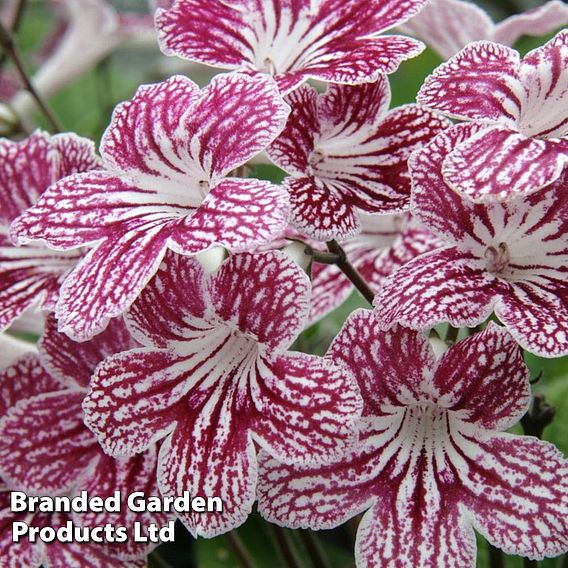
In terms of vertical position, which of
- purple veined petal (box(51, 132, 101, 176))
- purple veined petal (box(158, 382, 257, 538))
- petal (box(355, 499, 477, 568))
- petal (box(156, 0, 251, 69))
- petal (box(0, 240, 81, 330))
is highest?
petal (box(156, 0, 251, 69))

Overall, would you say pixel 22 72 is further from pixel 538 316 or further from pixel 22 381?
pixel 538 316

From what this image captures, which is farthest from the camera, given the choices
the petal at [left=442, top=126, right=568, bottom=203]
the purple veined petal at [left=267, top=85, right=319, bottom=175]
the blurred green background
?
the blurred green background

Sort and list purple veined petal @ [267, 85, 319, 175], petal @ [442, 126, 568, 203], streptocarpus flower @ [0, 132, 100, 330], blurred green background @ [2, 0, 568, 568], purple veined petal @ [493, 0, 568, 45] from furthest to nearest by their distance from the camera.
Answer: blurred green background @ [2, 0, 568, 568] < purple veined petal @ [493, 0, 568, 45] < streptocarpus flower @ [0, 132, 100, 330] < purple veined petal @ [267, 85, 319, 175] < petal @ [442, 126, 568, 203]

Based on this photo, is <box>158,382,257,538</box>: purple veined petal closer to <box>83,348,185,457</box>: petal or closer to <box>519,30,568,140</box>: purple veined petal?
<box>83,348,185,457</box>: petal

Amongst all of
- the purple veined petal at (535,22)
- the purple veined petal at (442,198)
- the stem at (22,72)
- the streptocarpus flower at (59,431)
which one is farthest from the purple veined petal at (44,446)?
the purple veined petal at (535,22)

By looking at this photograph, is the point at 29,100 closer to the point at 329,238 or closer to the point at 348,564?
the point at 348,564

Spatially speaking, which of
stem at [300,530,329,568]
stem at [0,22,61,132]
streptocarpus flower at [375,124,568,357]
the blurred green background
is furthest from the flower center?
stem at [0,22,61,132]

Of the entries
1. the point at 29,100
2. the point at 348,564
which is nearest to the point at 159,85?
the point at 348,564

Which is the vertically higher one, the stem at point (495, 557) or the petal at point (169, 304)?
the petal at point (169, 304)

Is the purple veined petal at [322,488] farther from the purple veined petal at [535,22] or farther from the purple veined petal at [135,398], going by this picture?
the purple veined petal at [535,22]
